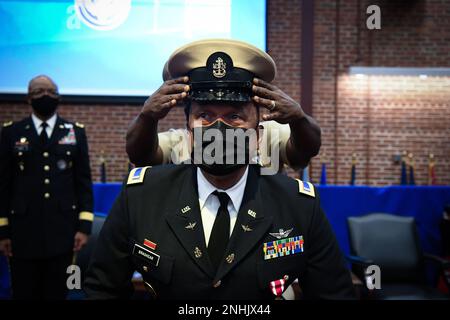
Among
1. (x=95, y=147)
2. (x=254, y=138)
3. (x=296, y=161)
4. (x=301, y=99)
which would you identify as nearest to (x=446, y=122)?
(x=301, y=99)

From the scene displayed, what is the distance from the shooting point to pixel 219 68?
1.48 meters

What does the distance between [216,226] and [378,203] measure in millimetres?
3992

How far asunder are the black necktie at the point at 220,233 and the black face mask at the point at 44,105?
7.08ft

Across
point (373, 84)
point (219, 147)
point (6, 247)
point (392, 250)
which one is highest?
point (373, 84)

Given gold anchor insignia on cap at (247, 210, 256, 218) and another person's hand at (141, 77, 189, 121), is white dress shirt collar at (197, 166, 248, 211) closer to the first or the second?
gold anchor insignia on cap at (247, 210, 256, 218)

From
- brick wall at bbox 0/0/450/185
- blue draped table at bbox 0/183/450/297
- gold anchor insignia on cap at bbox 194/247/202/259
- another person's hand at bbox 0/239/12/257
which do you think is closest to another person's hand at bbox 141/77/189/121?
gold anchor insignia on cap at bbox 194/247/202/259

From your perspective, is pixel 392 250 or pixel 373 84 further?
pixel 373 84

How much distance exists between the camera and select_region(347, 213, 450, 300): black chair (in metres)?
4.03

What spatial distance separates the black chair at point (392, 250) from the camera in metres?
4.03

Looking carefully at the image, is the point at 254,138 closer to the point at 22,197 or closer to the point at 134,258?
the point at 134,258

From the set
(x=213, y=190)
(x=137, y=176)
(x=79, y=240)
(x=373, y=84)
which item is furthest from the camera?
(x=373, y=84)

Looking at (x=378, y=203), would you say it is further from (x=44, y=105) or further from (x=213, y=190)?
(x=213, y=190)

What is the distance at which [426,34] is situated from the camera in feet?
23.2

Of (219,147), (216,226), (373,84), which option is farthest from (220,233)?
(373,84)
